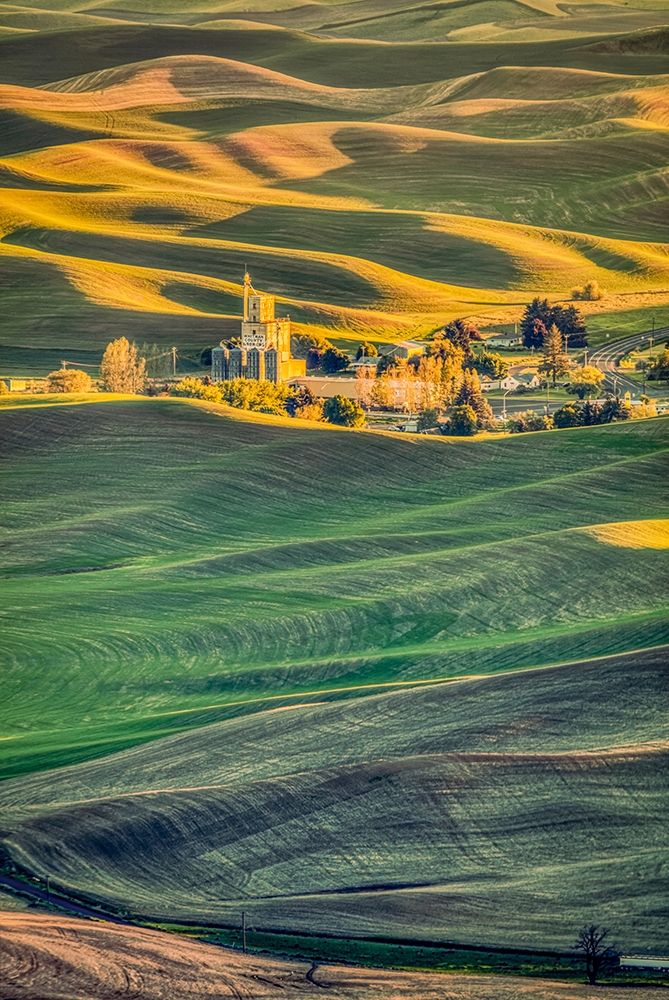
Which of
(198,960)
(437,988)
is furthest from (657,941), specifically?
(198,960)

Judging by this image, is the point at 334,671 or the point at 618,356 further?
the point at 618,356

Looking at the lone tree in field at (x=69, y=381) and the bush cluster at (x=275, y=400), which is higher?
the lone tree in field at (x=69, y=381)

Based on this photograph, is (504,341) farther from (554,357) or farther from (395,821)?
(395,821)

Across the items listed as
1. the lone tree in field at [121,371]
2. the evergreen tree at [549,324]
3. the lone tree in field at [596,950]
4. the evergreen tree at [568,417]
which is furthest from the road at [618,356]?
the lone tree in field at [596,950]

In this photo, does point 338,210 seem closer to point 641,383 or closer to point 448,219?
point 448,219

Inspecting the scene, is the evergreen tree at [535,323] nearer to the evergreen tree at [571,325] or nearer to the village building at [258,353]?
the evergreen tree at [571,325]

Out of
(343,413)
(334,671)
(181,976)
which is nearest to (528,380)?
(343,413)

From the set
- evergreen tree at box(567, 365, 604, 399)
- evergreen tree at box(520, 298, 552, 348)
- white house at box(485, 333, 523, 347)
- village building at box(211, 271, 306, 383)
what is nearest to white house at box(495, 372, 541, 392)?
evergreen tree at box(567, 365, 604, 399)
